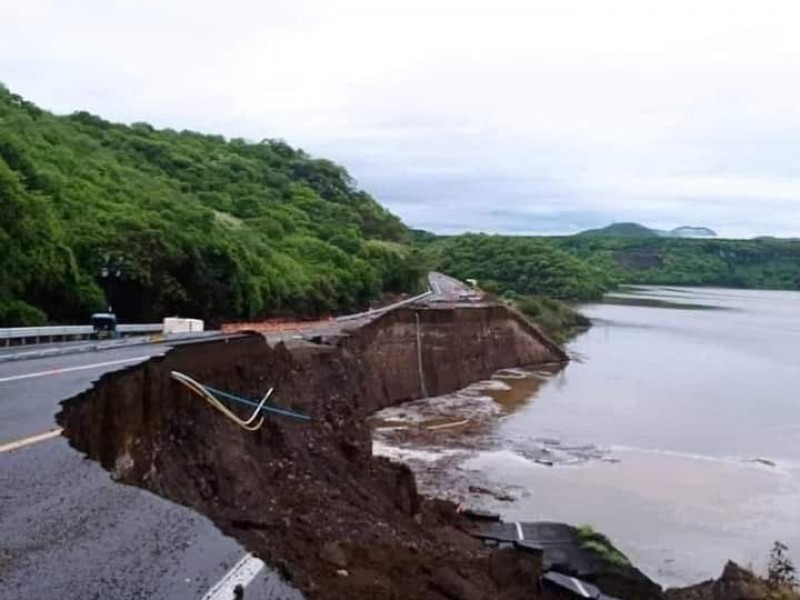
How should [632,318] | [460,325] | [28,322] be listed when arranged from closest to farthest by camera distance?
[28,322]
[460,325]
[632,318]

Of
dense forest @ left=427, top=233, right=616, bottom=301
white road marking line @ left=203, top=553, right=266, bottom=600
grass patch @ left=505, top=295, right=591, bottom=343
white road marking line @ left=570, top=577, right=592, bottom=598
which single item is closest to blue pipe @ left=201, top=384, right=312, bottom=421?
white road marking line @ left=570, top=577, right=592, bottom=598

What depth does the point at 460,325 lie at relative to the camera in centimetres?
6325

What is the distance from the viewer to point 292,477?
15602 mm

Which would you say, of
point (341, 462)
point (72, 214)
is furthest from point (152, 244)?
point (341, 462)

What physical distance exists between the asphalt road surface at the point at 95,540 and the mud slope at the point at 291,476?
0.44 m

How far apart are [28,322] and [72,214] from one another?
30.4 ft

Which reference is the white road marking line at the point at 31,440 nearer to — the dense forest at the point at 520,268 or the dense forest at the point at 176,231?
the dense forest at the point at 176,231

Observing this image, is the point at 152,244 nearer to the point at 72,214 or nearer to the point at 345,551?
the point at 72,214

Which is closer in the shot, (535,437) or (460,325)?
(535,437)

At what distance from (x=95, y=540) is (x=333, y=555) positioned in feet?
7.74

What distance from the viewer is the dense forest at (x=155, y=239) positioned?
3266 cm

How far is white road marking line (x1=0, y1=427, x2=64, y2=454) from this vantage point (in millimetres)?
10082

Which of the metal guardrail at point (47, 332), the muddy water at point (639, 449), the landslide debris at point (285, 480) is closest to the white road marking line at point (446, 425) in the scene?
the muddy water at point (639, 449)

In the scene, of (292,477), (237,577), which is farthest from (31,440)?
(292,477)
